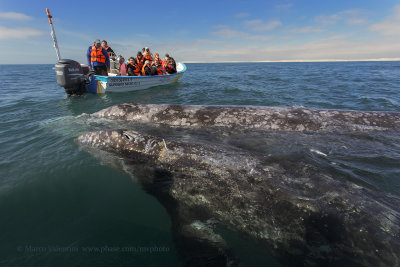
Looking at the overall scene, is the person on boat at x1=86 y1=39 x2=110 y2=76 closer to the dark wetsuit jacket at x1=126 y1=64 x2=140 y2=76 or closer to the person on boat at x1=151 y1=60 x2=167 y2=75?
the dark wetsuit jacket at x1=126 y1=64 x2=140 y2=76

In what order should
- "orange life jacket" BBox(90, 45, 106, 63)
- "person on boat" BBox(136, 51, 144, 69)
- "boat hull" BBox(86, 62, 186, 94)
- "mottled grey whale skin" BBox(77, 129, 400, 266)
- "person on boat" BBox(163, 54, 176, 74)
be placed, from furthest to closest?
"person on boat" BBox(163, 54, 176, 74)
"person on boat" BBox(136, 51, 144, 69)
"orange life jacket" BBox(90, 45, 106, 63)
"boat hull" BBox(86, 62, 186, 94)
"mottled grey whale skin" BBox(77, 129, 400, 266)

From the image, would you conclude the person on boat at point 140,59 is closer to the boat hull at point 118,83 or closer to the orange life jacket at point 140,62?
the orange life jacket at point 140,62

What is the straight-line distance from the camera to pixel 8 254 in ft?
9.17

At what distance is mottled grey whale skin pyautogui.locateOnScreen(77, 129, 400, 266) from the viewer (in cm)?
264

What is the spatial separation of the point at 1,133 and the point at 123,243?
7227mm

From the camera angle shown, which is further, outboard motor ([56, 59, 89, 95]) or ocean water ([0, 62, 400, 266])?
outboard motor ([56, 59, 89, 95])

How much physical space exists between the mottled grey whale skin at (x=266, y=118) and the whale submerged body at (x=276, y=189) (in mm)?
60

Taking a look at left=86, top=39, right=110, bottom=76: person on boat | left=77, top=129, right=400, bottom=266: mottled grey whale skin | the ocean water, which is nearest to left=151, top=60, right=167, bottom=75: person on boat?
left=86, top=39, right=110, bottom=76: person on boat

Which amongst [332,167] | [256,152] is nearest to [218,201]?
[256,152]

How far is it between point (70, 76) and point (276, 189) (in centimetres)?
1407

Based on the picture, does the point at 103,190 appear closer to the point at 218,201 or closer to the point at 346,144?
the point at 218,201

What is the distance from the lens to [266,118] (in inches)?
262

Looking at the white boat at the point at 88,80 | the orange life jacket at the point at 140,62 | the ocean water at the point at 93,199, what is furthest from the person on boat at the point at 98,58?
the ocean water at the point at 93,199

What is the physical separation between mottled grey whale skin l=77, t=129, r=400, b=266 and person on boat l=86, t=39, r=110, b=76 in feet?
43.1
